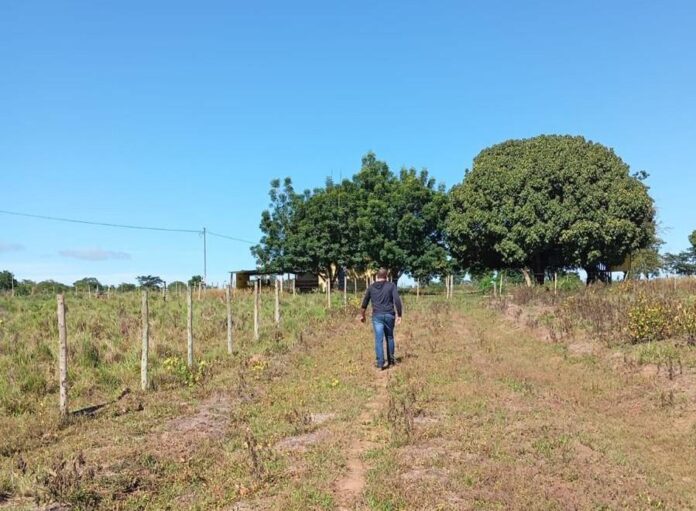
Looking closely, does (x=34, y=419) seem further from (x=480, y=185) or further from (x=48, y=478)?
(x=480, y=185)

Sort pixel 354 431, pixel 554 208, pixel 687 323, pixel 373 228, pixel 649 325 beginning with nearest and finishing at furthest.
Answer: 1. pixel 354 431
2. pixel 687 323
3. pixel 649 325
4. pixel 554 208
5. pixel 373 228

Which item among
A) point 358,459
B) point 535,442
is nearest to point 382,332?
point 535,442

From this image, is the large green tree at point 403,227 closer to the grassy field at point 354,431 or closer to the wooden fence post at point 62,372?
the grassy field at point 354,431

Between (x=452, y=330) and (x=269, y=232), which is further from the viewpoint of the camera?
(x=269, y=232)

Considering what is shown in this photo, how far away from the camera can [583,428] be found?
280 inches

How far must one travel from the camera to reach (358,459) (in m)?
5.91

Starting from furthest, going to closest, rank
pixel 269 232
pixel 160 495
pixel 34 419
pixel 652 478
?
pixel 269 232
pixel 34 419
pixel 652 478
pixel 160 495

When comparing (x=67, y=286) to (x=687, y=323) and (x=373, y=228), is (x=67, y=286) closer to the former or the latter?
(x=373, y=228)

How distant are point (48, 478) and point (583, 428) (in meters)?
6.02

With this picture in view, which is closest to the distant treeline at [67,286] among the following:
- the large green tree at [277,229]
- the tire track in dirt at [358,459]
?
the large green tree at [277,229]

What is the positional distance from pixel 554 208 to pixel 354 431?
30.6 meters

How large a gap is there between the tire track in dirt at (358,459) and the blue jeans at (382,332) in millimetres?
1864

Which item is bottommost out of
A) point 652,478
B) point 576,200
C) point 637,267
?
point 652,478

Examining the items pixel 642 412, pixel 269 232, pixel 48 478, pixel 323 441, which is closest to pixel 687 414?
pixel 642 412
